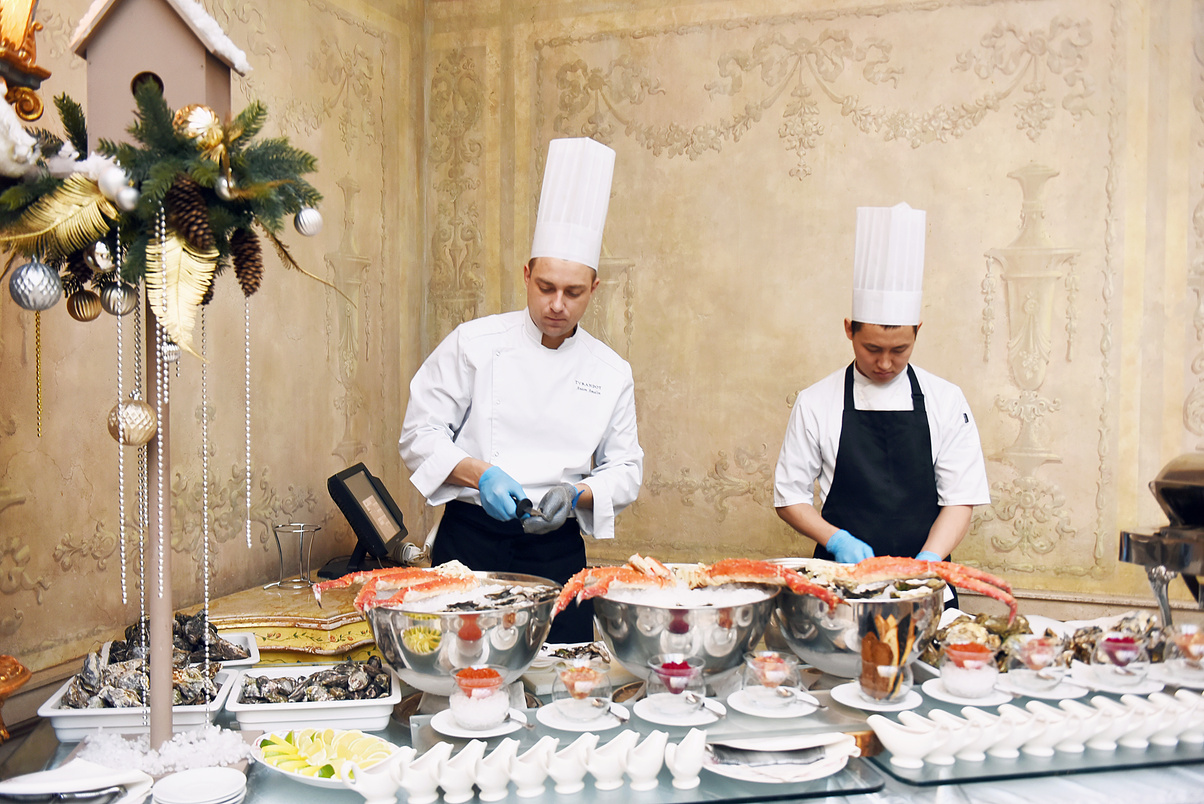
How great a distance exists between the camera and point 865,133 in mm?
3988

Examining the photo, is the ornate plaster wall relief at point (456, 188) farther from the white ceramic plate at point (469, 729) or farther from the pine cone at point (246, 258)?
the white ceramic plate at point (469, 729)

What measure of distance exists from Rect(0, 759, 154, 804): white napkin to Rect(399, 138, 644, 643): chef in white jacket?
1213 millimetres

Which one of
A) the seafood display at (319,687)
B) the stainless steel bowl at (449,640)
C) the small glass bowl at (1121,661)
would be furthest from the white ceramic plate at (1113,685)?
the seafood display at (319,687)

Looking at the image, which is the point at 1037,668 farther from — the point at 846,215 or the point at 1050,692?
the point at 846,215

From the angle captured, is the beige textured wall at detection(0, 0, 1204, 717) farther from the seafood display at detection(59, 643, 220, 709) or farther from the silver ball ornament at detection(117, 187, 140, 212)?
the silver ball ornament at detection(117, 187, 140, 212)

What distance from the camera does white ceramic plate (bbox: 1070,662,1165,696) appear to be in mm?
1606

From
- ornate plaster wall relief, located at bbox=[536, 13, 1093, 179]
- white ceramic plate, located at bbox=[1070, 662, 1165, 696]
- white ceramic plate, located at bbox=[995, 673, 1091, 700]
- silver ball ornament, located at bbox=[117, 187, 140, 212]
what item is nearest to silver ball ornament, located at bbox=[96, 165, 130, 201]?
silver ball ornament, located at bbox=[117, 187, 140, 212]

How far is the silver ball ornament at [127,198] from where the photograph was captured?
4.00ft

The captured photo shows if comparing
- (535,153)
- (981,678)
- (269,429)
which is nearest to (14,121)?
(981,678)

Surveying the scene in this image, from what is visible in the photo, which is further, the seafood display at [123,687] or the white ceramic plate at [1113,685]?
the white ceramic plate at [1113,685]

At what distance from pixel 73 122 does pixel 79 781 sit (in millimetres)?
951

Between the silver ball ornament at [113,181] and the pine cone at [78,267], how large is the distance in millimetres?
167

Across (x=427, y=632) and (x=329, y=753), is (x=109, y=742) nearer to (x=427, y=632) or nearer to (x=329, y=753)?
(x=329, y=753)

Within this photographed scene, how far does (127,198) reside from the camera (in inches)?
48.0
